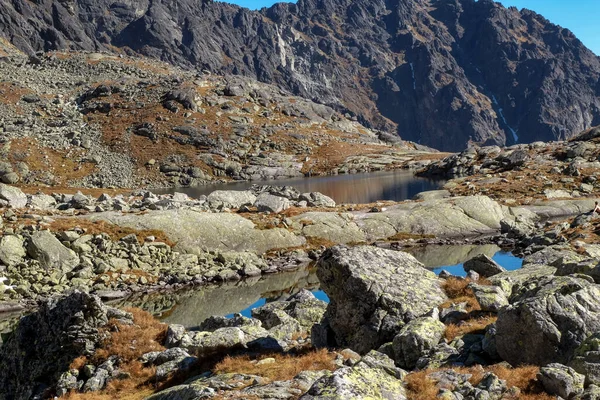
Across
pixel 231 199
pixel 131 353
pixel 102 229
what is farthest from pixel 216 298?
pixel 231 199

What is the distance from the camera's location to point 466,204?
6538 cm

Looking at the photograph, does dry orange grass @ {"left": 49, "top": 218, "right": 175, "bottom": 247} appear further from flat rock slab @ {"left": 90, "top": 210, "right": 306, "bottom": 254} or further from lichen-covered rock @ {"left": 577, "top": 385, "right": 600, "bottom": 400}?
lichen-covered rock @ {"left": 577, "top": 385, "right": 600, "bottom": 400}

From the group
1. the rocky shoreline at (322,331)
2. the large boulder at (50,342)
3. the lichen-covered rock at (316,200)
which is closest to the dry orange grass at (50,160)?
the lichen-covered rock at (316,200)

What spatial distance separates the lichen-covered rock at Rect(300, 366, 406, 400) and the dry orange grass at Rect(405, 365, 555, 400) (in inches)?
15.9

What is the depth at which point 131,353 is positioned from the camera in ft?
65.5

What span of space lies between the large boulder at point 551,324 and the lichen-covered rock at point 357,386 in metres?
3.84

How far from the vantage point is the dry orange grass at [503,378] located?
10.6 m

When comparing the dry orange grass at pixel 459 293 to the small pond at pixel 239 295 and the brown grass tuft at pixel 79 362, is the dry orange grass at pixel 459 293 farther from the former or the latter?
the small pond at pixel 239 295

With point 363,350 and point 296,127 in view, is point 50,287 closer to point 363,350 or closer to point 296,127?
point 363,350

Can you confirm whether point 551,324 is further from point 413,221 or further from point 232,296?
point 413,221

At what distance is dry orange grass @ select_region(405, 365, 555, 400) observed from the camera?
10.6 m

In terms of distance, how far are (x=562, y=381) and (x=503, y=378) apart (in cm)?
167

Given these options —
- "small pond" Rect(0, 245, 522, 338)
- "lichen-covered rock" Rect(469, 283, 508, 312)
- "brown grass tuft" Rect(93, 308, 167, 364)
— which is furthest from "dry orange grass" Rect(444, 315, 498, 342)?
"small pond" Rect(0, 245, 522, 338)

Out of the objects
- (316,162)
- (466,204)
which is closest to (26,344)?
(466,204)
